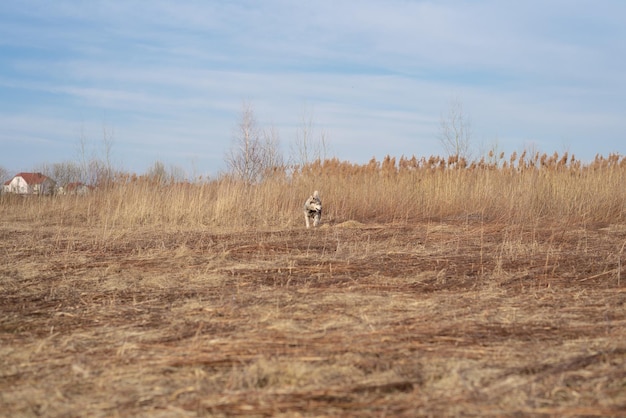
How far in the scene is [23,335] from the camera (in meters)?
3.78

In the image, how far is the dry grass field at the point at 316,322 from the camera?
2.65m

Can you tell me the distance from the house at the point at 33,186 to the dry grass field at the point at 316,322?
750 centimetres

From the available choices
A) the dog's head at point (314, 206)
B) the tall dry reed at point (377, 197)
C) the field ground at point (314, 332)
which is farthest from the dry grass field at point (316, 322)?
the tall dry reed at point (377, 197)

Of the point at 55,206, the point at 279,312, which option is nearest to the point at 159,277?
the point at 279,312

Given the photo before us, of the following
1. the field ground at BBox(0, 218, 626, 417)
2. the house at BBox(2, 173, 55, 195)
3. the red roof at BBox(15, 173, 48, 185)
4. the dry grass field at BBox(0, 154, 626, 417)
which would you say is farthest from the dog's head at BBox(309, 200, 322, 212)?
the red roof at BBox(15, 173, 48, 185)

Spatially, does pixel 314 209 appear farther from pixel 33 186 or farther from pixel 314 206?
pixel 33 186

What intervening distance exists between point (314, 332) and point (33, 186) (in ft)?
49.0

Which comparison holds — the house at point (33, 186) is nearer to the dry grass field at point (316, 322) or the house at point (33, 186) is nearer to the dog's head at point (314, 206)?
the dry grass field at point (316, 322)

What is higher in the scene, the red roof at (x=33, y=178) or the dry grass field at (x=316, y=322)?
the red roof at (x=33, y=178)

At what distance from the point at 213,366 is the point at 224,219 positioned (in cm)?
823

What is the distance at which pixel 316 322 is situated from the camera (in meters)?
3.90

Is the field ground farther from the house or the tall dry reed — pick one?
the house

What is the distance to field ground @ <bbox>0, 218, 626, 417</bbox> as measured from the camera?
263 centimetres


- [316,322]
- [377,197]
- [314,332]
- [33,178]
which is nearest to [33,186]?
[33,178]
